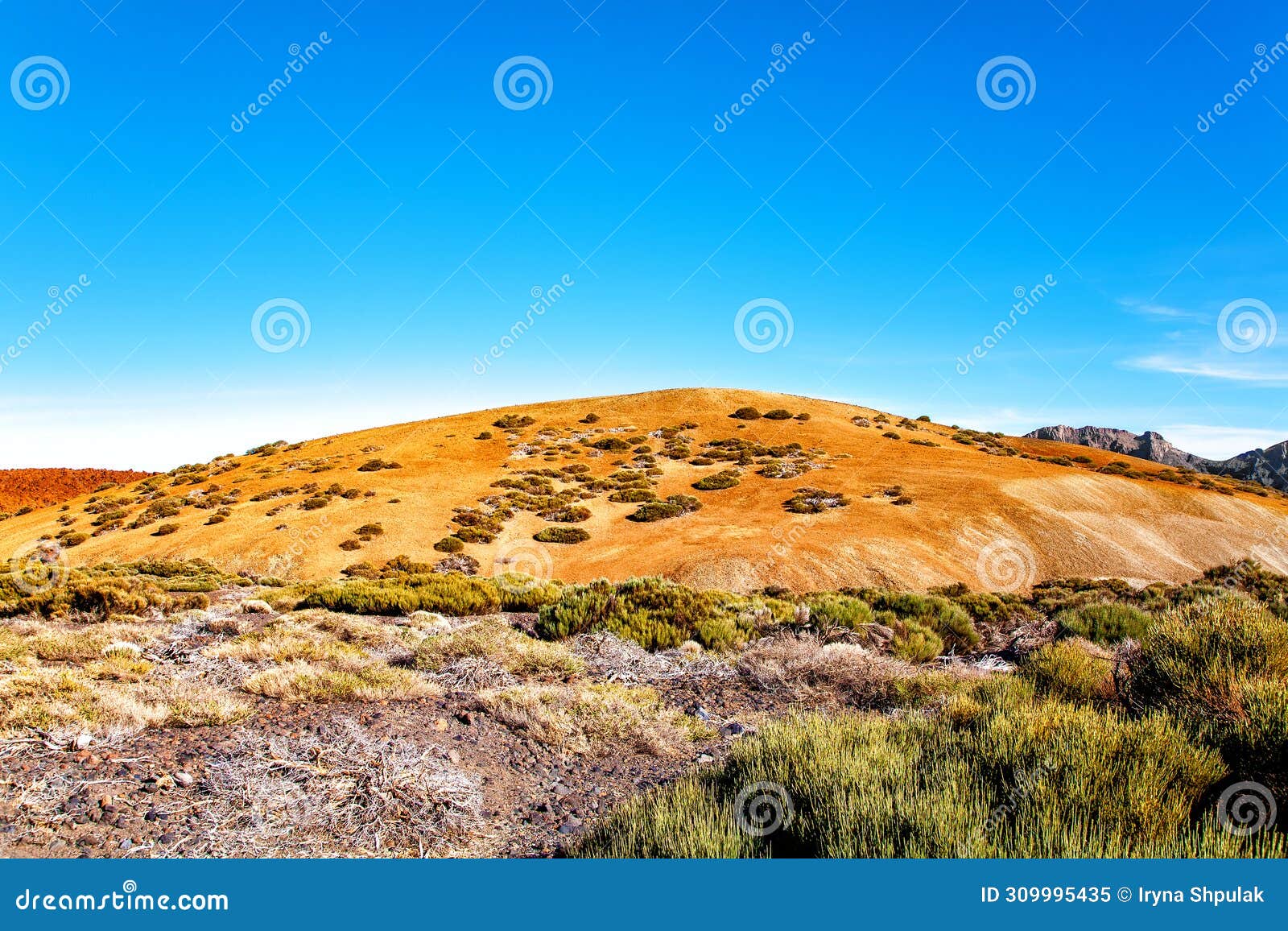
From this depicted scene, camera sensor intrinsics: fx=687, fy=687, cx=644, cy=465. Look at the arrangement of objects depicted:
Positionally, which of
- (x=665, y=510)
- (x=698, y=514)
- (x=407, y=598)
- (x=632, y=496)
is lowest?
(x=407, y=598)

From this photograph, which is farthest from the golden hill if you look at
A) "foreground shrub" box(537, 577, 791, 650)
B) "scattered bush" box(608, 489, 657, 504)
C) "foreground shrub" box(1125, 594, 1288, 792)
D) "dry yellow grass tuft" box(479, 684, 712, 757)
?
"foreground shrub" box(1125, 594, 1288, 792)

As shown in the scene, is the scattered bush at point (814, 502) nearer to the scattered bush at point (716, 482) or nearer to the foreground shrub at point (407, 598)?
the scattered bush at point (716, 482)

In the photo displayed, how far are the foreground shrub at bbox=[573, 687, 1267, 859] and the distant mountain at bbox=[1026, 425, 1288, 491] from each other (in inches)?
3077

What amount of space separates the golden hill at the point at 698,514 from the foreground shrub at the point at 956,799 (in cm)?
1677

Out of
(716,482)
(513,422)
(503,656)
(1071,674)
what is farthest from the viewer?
(513,422)

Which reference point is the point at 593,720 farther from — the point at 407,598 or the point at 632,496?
the point at 632,496

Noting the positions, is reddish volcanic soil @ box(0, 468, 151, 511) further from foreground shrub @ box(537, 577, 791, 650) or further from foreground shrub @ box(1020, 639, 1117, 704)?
foreground shrub @ box(1020, 639, 1117, 704)

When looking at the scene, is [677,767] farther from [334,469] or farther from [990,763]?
[334,469]

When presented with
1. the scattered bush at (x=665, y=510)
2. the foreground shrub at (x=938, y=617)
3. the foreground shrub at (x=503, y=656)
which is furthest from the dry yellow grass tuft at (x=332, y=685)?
the scattered bush at (x=665, y=510)

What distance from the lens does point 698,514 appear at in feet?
103

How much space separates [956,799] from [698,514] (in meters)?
27.4

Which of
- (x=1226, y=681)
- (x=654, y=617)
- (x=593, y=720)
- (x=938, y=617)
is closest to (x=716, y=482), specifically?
(x=938, y=617)

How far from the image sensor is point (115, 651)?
777 centimetres

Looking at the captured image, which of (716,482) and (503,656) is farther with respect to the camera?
(716,482)
